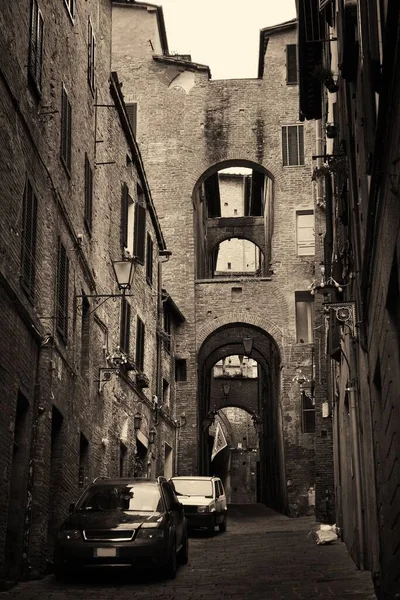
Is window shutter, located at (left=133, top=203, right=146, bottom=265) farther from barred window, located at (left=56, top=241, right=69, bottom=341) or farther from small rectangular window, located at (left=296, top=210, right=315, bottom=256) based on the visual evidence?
small rectangular window, located at (left=296, top=210, right=315, bottom=256)

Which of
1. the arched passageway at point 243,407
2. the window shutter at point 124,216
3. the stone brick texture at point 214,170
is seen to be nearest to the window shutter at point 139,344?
the window shutter at point 124,216

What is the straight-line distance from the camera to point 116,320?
2031cm

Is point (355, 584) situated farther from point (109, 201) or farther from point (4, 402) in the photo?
point (109, 201)

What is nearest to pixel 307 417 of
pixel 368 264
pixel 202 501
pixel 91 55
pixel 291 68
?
pixel 202 501

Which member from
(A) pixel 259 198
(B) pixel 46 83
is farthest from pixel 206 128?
(B) pixel 46 83

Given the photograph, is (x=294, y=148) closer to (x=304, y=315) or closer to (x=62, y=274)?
(x=304, y=315)

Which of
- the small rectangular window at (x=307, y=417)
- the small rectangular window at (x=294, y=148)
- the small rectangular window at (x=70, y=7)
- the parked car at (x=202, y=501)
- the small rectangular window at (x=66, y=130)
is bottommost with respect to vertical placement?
the parked car at (x=202, y=501)

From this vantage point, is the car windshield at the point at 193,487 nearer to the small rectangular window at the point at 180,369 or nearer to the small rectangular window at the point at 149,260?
the small rectangular window at the point at 149,260

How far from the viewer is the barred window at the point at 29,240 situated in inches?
470

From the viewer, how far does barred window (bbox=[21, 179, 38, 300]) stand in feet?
39.2

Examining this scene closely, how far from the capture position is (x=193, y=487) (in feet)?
70.7

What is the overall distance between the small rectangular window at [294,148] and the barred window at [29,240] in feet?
67.9

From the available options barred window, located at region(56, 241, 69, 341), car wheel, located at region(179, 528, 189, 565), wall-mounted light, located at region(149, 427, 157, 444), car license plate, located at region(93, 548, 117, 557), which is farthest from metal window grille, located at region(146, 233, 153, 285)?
car license plate, located at region(93, 548, 117, 557)

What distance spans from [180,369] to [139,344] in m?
8.14
